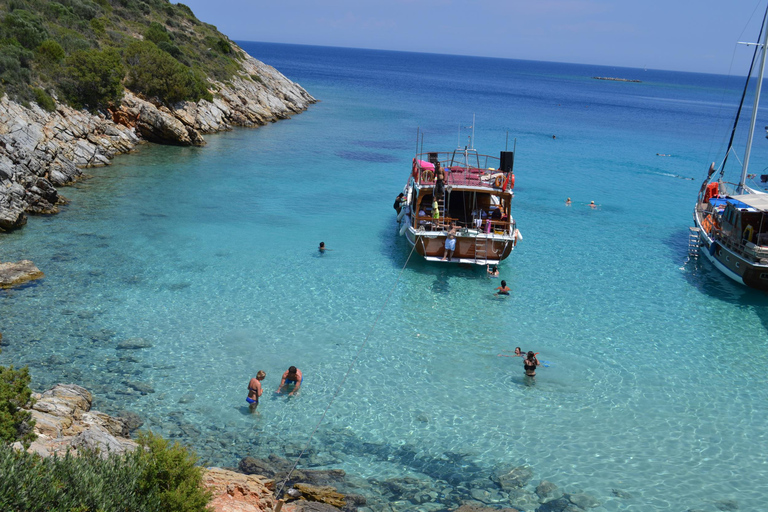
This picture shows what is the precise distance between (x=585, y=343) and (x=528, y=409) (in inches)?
178

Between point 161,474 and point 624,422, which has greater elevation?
point 161,474

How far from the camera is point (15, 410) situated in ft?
33.0

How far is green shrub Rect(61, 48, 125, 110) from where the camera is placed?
38938 mm

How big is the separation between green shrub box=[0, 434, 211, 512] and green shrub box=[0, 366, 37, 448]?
4.92 feet

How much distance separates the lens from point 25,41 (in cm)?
3959

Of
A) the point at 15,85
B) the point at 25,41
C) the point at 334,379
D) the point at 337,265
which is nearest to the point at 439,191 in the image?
the point at 337,265

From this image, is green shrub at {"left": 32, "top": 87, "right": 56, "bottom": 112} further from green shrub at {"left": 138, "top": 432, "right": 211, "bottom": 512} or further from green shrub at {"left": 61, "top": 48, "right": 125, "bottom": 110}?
green shrub at {"left": 138, "top": 432, "right": 211, "bottom": 512}

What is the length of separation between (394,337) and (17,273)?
42.8 feet

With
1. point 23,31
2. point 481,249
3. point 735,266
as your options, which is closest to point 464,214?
point 481,249

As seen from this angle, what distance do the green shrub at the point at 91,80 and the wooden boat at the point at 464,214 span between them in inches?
1002

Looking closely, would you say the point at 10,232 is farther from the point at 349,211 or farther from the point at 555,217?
the point at 555,217

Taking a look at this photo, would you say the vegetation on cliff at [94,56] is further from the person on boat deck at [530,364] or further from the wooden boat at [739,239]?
the wooden boat at [739,239]

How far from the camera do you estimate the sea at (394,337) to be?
1336 cm

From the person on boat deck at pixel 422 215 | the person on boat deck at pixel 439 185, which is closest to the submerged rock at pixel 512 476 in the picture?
the person on boat deck at pixel 422 215
